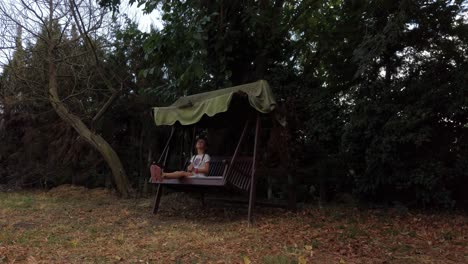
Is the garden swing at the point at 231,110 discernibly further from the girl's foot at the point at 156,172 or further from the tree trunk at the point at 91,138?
the tree trunk at the point at 91,138

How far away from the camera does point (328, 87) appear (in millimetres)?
→ 9523

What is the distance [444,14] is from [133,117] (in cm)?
965

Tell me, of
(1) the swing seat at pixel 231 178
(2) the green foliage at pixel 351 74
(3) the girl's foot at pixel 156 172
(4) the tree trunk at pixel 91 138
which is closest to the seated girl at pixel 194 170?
(3) the girl's foot at pixel 156 172

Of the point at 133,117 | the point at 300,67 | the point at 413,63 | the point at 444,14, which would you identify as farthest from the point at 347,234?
the point at 133,117

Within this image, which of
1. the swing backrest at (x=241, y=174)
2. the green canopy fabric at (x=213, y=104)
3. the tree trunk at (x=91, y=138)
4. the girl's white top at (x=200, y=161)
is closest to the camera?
the green canopy fabric at (x=213, y=104)

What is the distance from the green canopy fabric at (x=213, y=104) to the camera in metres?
6.93

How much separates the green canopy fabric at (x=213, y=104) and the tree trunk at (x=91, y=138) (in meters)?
4.57

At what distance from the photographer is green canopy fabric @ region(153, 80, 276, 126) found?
Result: 22.7ft

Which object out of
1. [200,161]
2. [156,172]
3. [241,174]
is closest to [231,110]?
[200,161]

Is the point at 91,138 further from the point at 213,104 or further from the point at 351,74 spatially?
the point at 351,74

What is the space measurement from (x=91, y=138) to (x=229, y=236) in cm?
773

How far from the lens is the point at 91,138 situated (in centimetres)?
1229

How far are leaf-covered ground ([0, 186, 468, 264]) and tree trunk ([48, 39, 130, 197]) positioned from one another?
9.52ft

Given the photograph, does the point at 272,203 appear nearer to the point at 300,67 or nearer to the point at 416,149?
the point at 416,149
